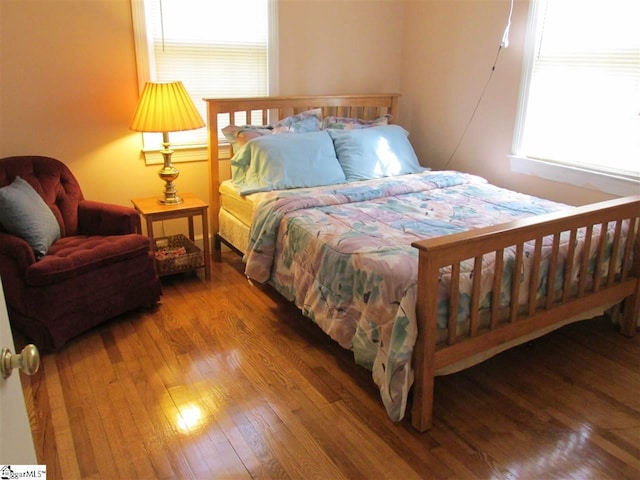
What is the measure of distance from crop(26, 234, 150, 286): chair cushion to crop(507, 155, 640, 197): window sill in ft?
8.15

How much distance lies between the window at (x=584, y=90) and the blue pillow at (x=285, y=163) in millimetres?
1339

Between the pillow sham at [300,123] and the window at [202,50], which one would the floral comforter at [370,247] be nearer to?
the pillow sham at [300,123]

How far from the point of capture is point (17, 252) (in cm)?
251

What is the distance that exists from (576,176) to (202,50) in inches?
101

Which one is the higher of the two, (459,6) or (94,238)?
(459,6)

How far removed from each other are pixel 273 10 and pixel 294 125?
84 cm

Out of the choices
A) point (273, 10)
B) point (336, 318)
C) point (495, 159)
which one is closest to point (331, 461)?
point (336, 318)

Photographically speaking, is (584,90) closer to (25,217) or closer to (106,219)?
(106,219)


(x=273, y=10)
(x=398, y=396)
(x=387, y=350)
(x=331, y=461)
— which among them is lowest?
(x=331, y=461)

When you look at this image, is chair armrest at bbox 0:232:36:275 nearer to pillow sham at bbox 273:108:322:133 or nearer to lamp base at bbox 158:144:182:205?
lamp base at bbox 158:144:182:205

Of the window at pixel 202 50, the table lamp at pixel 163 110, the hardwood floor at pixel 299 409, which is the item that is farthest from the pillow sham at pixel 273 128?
the hardwood floor at pixel 299 409

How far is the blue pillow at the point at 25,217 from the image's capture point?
104 inches

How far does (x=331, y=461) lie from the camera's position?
194 cm

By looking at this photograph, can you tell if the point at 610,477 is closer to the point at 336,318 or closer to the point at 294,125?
the point at 336,318
